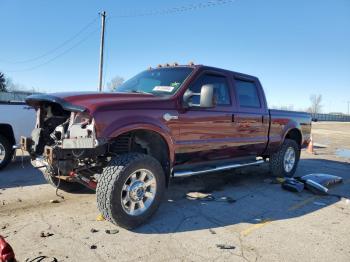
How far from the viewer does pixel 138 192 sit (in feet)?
13.8

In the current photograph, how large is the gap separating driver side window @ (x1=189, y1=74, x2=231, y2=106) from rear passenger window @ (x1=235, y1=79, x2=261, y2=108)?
1.25 feet

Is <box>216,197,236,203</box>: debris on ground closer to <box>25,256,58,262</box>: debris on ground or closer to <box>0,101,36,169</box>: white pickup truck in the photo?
<box>25,256,58,262</box>: debris on ground

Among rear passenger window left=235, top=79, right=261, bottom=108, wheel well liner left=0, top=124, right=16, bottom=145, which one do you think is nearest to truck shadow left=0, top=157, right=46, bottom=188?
wheel well liner left=0, top=124, right=16, bottom=145

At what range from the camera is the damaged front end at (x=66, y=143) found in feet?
12.6

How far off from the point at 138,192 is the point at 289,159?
4.87 metres

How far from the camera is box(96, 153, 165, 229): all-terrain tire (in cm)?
389

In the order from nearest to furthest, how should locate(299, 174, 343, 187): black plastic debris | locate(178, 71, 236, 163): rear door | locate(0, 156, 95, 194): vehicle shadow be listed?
locate(178, 71, 236, 163): rear door
locate(0, 156, 95, 194): vehicle shadow
locate(299, 174, 343, 187): black plastic debris

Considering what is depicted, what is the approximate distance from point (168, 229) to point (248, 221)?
119cm

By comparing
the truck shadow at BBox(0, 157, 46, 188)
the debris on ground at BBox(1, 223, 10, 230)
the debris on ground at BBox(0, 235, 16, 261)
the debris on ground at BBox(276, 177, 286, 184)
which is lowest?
the debris on ground at BBox(1, 223, 10, 230)

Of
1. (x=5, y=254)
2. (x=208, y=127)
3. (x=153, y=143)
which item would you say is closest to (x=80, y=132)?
(x=153, y=143)

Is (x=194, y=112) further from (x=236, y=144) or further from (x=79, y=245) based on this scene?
(x=79, y=245)

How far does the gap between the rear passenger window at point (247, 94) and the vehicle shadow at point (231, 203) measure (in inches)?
64.7

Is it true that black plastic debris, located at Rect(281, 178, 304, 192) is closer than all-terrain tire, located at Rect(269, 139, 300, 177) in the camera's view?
Yes

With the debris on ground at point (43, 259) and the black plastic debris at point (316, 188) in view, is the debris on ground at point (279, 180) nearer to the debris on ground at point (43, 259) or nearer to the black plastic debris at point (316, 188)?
the black plastic debris at point (316, 188)
